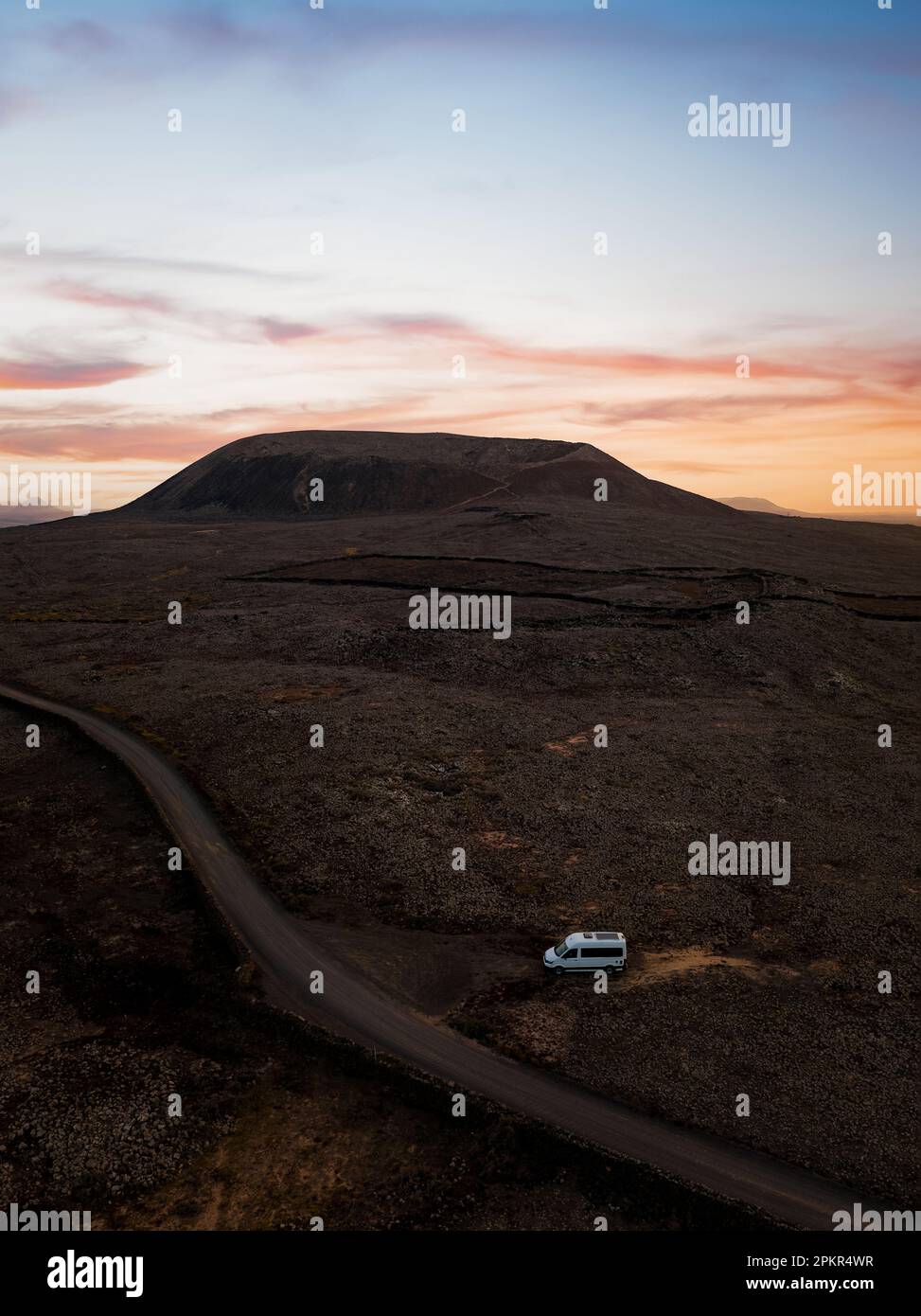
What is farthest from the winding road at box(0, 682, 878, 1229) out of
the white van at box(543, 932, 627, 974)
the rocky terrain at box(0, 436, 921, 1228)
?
the white van at box(543, 932, 627, 974)

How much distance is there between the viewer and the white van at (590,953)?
119ft

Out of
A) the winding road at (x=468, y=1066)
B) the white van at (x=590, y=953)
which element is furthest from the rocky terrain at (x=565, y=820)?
the white van at (x=590, y=953)

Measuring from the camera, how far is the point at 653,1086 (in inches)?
1184

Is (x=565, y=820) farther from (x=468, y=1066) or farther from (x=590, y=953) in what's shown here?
(x=468, y=1066)

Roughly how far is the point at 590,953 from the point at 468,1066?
7.99 m

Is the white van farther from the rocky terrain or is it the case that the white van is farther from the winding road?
the winding road

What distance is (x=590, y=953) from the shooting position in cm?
3638

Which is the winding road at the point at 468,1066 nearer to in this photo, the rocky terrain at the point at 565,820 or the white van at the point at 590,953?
the rocky terrain at the point at 565,820

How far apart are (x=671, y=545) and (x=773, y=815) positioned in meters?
108

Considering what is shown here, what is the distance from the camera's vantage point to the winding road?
2602cm

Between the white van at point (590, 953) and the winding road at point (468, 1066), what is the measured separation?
6.01 m

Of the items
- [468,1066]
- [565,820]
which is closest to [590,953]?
[468,1066]

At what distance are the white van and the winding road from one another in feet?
19.7

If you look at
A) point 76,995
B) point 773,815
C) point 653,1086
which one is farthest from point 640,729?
point 76,995
